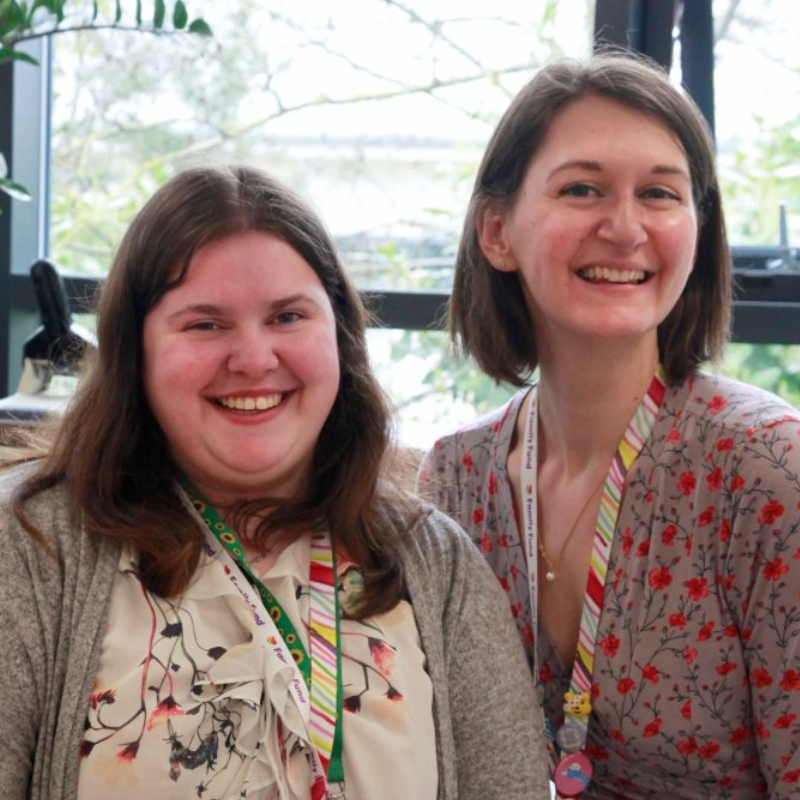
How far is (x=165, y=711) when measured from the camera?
1.50m

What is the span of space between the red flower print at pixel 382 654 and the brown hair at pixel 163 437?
0.04m

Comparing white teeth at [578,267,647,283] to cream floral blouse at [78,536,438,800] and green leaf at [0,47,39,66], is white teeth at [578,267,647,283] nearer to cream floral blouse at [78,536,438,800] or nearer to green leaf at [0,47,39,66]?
cream floral blouse at [78,536,438,800]

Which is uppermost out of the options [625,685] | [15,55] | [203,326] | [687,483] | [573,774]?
[15,55]

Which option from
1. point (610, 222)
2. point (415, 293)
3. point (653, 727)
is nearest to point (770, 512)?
point (653, 727)

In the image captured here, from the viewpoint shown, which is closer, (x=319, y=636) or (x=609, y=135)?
(x=319, y=636)

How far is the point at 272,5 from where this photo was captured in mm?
3105

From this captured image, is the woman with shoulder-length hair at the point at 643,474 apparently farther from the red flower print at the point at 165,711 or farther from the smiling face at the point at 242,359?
the red flower print at the point at 165,711

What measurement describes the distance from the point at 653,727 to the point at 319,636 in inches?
22.6

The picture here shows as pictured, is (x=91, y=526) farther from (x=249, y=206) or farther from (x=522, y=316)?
(x=522, y=316)

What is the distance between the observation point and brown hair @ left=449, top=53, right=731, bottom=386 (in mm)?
1903

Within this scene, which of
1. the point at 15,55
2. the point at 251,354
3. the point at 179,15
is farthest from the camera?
the point at 179,15

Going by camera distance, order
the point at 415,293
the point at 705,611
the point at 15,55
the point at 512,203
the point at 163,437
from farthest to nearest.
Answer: the point at 415,293, the point at 15,55, the point at 512,203, the point at 705,611, the point at 163,437

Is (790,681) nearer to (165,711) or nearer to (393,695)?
(393,695)

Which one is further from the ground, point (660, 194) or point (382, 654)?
point (660, 194)
